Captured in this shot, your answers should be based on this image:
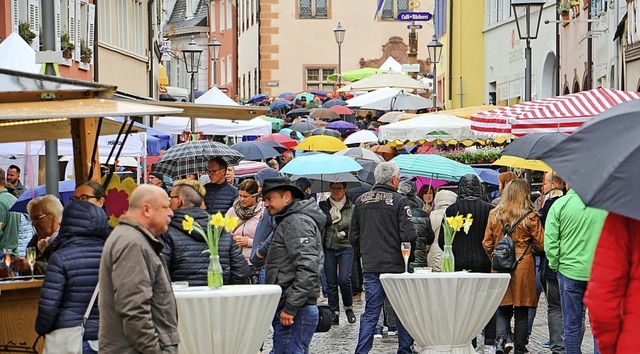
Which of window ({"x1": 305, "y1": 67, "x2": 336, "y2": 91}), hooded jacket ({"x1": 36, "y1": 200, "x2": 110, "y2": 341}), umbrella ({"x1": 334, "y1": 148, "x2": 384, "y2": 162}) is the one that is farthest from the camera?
window ({"x1": 305, "y1": 67, "x2": 336, "y2": 91})

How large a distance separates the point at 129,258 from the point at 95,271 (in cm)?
115

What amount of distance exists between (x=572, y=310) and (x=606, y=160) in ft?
17.3

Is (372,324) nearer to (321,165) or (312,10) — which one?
(321,165)

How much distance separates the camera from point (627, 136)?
6699mm

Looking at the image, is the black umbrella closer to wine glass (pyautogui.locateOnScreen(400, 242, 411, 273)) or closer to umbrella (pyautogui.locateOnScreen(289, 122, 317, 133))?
wine glass (pyautogui.locateOnScreen(400, 242, 411, 273))

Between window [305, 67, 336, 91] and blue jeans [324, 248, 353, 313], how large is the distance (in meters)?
51.9

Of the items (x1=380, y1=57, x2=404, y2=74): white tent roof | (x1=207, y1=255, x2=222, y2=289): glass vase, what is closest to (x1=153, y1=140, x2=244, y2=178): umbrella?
(x1=207, y1=255, x2=222, y2=289): glass vase

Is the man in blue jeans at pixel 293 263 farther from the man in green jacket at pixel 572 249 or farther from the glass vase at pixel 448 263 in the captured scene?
the man in green jacket at pixel 572 249

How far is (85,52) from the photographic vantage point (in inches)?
1232

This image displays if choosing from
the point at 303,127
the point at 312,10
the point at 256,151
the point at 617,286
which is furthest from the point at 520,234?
the point at 312,10

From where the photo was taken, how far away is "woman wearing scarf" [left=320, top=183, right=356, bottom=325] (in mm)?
16266

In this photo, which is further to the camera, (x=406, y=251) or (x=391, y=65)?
(x=391, y=65)

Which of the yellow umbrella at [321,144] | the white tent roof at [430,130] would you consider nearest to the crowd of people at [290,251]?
the white tent roof at [430,130]

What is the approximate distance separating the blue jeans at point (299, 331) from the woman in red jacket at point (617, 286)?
4.00 m
